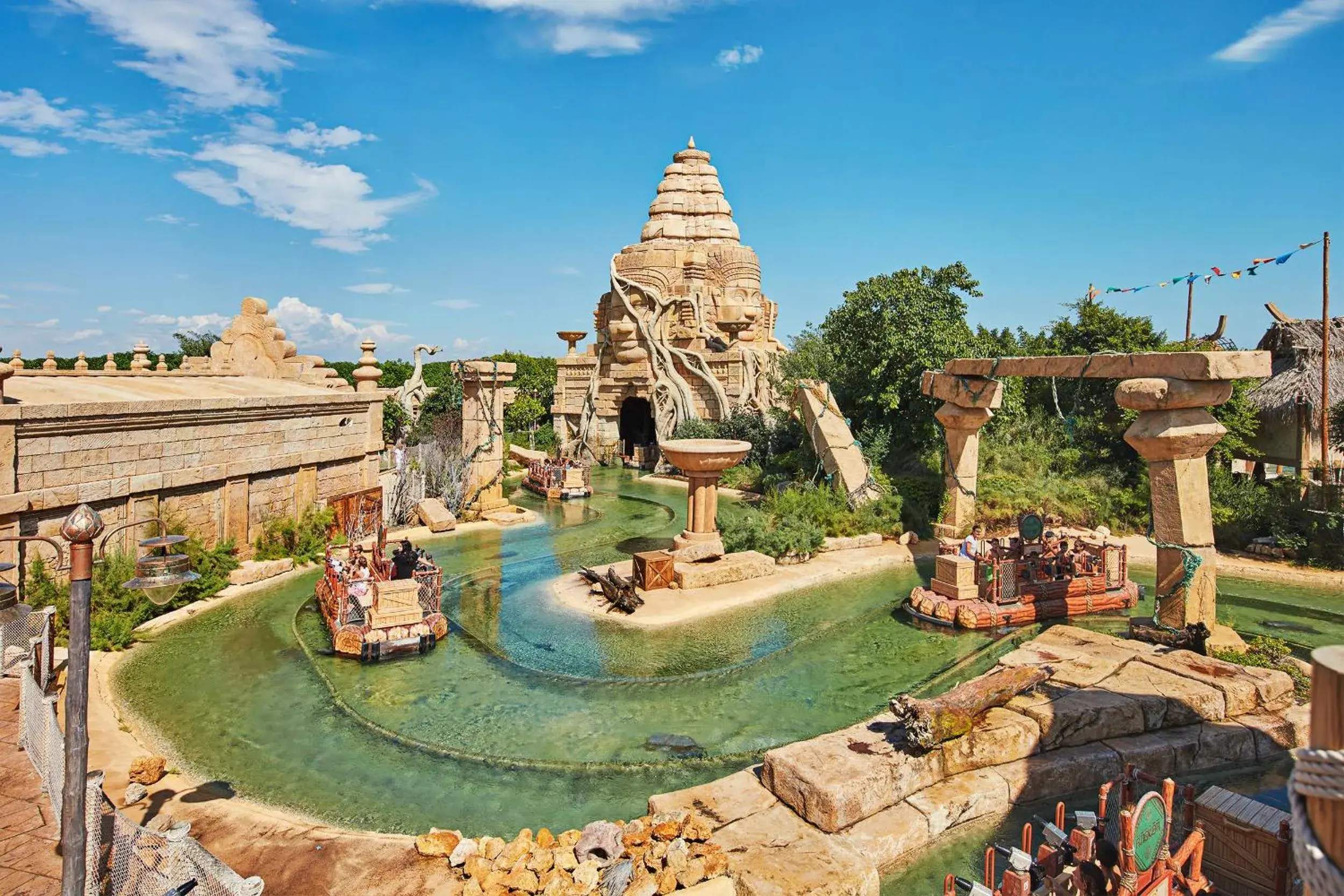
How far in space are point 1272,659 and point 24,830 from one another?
10873 mm

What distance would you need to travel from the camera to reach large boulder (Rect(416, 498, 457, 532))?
15781mm

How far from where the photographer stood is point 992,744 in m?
6.22

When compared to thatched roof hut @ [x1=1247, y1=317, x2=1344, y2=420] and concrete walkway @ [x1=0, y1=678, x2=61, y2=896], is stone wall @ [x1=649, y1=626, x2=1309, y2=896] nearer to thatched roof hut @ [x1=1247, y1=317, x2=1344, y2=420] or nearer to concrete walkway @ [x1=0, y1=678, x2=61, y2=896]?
concrete walkway @ [x1=0, y1=678, x2=61, y2=896]

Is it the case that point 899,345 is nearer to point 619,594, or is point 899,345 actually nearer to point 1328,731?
point 619,594

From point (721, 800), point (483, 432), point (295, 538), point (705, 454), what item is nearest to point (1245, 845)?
point (721, 800)

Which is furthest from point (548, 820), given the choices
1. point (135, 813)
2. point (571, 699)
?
point (135, 813)

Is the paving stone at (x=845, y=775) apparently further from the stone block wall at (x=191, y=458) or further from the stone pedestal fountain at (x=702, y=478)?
the stone block wall at (x=191, y=458)

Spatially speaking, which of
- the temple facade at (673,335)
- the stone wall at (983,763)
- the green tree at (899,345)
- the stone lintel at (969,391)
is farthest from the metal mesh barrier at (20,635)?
the temple facade at (673,335)

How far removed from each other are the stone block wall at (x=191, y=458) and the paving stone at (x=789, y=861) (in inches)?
335

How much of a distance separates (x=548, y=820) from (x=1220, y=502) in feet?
47.2

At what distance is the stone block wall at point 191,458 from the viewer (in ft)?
29.8

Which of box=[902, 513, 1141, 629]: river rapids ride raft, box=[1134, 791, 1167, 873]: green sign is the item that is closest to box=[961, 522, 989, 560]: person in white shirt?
box=[902, 513, 1141, 629]: river rapids ride raft

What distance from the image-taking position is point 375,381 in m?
16.3

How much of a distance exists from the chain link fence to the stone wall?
274cm
